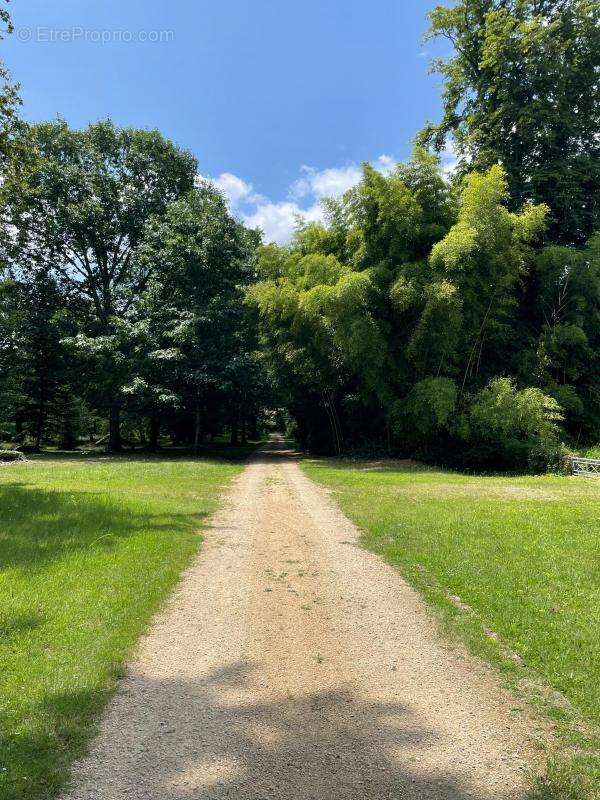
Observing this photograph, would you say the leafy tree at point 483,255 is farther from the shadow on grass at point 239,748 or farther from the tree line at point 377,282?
the shadow on grass at point 239,748

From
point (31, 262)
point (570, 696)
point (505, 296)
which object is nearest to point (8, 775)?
point (570, 696)

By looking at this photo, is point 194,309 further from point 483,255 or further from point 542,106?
point 542,106

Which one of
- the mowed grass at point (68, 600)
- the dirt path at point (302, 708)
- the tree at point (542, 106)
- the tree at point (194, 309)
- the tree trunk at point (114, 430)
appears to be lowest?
the dirt path at point (302, 708)

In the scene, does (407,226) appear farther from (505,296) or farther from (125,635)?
(125,635)

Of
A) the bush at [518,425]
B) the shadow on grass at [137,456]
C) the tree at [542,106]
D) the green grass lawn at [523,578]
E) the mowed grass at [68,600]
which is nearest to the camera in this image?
the mowed grass at [68,600]

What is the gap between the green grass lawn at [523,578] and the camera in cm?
317

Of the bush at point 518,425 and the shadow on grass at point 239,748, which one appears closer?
the shadow on grass at point 239,748

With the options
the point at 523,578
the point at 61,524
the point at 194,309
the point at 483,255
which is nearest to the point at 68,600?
the point at 61,524

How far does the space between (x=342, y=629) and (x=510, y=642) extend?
150 centimetres

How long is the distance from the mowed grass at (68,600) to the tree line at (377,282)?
891cm

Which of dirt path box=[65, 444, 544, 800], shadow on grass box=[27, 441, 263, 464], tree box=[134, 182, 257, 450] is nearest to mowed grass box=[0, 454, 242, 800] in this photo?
dirt path box=[65, 444, 544, 800]

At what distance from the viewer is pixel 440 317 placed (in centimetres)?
1711

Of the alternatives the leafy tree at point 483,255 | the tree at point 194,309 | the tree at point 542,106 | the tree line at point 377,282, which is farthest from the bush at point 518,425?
the tree at point 194,309

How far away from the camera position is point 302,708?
315cm
